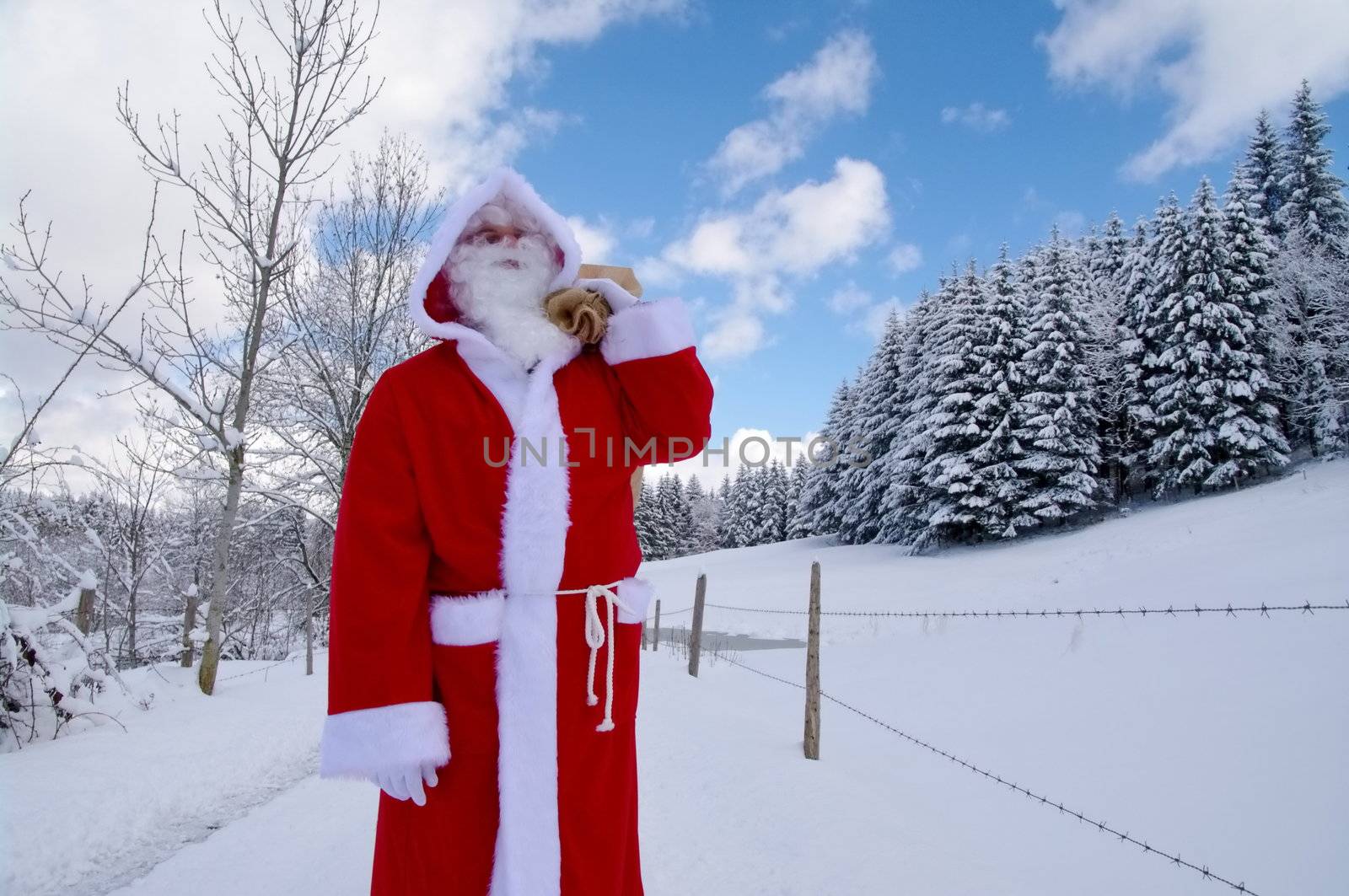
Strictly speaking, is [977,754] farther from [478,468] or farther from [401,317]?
[401,317]

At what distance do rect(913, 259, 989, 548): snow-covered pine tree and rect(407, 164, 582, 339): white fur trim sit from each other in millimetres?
21802

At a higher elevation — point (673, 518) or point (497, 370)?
point (497, 370)

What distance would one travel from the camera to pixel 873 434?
28328 mm

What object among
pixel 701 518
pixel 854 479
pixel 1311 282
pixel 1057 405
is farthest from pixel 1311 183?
pixel 701 518

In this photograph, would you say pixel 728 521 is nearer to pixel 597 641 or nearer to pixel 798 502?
pixel 798 502

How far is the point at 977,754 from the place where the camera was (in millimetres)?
5516

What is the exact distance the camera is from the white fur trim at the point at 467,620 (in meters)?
1.48

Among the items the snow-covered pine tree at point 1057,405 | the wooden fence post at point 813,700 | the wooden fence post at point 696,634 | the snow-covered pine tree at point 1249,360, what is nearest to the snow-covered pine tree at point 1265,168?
the snow-covered pine tree at point 1249,360

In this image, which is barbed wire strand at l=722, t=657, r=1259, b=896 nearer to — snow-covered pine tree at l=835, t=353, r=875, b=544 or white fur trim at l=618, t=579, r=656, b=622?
white fur trim at l=618, t=579, r=656, b=622

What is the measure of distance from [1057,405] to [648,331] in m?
23.9

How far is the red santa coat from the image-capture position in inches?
55.9

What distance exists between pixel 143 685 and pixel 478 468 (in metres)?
6.40

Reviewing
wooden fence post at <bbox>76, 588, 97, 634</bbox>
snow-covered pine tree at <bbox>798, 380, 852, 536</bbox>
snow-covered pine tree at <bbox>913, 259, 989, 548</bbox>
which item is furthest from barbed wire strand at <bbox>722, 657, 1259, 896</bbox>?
snow-covered pine tree at <bbox>798, 380, 852, 536</bbox>

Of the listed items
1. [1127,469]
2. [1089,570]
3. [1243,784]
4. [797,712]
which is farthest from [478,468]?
[1127,469]
